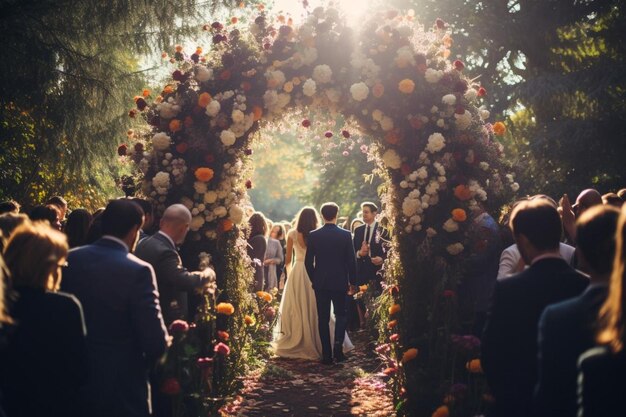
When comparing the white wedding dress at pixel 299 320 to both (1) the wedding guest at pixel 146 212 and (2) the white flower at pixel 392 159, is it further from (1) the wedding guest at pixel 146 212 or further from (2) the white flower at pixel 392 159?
(1) the wedding guest at pixel 146 212

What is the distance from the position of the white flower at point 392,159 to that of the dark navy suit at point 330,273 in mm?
Result: 2401

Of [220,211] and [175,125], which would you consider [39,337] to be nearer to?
[220,211]

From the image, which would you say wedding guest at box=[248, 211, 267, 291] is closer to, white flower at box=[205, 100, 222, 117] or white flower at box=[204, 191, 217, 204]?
white flower at box=[204, 191, 217, 204]

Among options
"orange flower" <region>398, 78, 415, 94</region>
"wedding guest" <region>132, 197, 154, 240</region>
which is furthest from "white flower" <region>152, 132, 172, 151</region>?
"orange flower" <region>398, 78, 415, 94</region>

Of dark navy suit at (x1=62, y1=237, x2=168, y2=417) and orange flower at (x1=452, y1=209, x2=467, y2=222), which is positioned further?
orange flower at (x1=452, y1=209, x2=467, y2=222)

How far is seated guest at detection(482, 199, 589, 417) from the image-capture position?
12.2 ft

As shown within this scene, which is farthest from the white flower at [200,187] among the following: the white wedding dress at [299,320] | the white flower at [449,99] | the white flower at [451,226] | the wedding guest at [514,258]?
the wedding guest at [514,258]

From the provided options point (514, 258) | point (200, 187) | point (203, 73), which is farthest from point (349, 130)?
point (514, 258)

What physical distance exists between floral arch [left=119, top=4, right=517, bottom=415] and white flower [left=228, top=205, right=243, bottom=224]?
1cm

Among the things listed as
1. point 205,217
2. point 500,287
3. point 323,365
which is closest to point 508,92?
point 323,365

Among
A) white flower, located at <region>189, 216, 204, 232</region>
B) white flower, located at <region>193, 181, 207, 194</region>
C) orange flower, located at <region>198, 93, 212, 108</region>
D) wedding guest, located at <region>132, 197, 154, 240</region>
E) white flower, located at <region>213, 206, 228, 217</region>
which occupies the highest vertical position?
orange flower, located at <region>198, 93, 212, 108</region>

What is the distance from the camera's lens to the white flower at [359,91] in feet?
26.5

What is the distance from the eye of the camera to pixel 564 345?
9.72 ft

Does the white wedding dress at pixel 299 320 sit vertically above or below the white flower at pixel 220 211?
below
